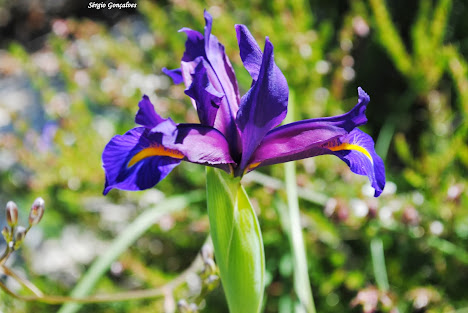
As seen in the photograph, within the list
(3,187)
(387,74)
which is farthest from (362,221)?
(3,187)

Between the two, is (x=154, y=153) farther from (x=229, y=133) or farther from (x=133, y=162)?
(x=229, y=133)

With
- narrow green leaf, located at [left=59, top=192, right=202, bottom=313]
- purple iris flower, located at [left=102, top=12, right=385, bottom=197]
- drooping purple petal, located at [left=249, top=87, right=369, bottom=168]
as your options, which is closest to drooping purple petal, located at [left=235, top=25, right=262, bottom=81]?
purple iris flower, located at [left=102, top=12, right=385, bottom=197]

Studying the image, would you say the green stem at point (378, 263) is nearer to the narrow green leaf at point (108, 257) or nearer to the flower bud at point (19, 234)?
the narrow green leaf at point (108, 257)

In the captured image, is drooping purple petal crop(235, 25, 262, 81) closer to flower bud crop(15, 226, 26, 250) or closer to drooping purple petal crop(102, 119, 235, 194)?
drooping purple petal crop(102, 119, 235, 194)

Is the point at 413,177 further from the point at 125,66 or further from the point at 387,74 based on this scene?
→ the point at 125,66

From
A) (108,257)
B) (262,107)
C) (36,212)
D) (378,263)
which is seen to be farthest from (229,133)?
(378,263)
